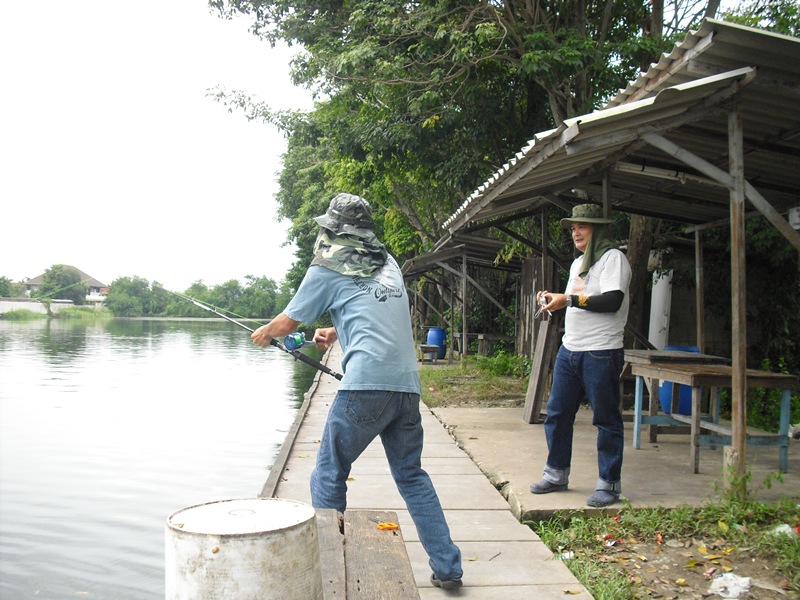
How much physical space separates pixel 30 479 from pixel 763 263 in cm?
1018

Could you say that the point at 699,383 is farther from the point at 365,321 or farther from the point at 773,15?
the point at 773,15

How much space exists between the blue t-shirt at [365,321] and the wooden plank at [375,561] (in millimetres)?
620

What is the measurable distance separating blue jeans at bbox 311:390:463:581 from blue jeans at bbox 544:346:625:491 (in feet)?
5.30

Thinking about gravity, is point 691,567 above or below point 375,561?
below

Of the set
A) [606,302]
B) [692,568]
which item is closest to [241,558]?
[692,568]

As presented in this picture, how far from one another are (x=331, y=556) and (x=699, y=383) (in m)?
3.96

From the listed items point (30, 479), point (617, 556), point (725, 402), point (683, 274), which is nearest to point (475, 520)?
point (617, 556)

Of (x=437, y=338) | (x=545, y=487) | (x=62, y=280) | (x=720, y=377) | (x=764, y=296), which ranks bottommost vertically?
(x=545, y=487)

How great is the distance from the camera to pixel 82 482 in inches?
337

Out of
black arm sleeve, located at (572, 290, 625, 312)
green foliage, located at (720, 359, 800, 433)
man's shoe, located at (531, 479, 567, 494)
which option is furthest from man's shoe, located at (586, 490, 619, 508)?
green foliage, located at (720, 359, 800, 433)

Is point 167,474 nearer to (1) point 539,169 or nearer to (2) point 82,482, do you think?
(2) point 82,482

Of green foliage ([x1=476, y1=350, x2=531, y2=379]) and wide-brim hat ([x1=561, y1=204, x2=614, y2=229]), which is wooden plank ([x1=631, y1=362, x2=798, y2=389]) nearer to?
wide-brim hat ([x1=561, y1=204, x2=614, y2=229])

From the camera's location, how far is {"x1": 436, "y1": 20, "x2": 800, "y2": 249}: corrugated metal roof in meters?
4.57

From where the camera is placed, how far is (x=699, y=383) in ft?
18.5
